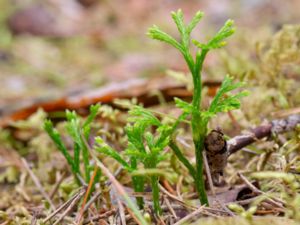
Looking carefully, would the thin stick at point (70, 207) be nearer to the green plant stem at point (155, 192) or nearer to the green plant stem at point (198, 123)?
the green plant stem at point (155, 192)

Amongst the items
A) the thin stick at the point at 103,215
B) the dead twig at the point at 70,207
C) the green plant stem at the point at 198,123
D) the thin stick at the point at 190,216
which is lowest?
the thin stick at the point at 190,216

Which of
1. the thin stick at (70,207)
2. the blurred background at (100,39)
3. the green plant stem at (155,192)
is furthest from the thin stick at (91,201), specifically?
the blurred background at (100,39)

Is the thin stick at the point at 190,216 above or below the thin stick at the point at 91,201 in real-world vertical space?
below

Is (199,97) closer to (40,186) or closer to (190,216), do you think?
(190,216)

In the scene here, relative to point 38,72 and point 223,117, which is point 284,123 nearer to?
point 223,117

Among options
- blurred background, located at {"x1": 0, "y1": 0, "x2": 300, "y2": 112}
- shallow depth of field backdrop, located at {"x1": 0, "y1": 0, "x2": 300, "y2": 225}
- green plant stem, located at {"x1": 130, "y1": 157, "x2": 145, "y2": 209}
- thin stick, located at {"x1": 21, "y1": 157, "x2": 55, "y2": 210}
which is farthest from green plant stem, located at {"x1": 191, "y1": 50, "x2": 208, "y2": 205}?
blurred background, located at {"x1": 0, "y1": 0, "x2": 300, "y2": 112}

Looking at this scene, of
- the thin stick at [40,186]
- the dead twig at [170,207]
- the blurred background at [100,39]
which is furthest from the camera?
the blurred background at [100,39]

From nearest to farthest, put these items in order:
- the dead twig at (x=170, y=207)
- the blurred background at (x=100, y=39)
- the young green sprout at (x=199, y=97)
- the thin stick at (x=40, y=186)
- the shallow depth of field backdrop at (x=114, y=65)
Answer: the young green sprout at (x=199, y=97)
the dead twig at (x=170, y=207)
the thin stick at (x=40, y=186)
the shallow depth of field backdrop at (x=114, y=65)
the blurred background at (x=100, y=39)

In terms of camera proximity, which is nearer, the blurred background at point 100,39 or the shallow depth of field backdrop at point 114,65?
the shallow depth of field backdrop at point 114,65

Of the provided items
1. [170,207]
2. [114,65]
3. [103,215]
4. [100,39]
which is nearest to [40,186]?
[103,215]
